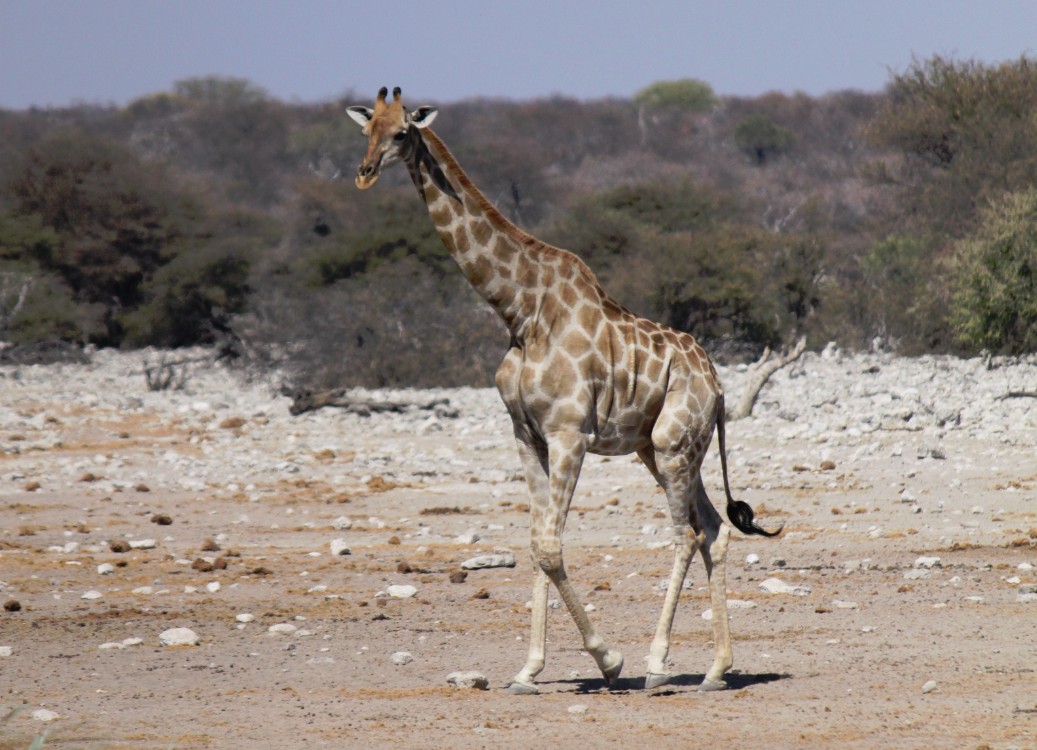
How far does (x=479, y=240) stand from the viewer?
6.93m

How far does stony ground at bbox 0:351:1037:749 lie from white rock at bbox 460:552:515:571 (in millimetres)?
53

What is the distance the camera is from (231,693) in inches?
260

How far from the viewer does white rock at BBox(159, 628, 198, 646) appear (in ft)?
25.4

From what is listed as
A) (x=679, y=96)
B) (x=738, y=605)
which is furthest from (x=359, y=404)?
(x=679, y=96)

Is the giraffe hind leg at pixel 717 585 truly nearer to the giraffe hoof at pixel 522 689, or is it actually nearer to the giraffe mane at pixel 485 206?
the giraffe hoof at pixel 522 689

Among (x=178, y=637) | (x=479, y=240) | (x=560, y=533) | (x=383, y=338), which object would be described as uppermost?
(x=479, y=240)

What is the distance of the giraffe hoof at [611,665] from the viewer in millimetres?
6625

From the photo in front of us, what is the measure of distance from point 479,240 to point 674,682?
213 centimetres

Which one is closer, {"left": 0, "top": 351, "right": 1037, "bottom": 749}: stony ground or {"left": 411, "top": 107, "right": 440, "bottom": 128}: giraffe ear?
{"left": 0, "top": 351, "right": 1037, "bottom": 749}: stony ground

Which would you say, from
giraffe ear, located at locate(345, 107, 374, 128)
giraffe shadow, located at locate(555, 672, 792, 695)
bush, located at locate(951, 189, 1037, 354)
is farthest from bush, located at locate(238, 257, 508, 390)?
giraffe shadow, located at locate(555, 672, 792, 695)

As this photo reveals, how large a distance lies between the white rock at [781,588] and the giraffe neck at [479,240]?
2694 millimetres

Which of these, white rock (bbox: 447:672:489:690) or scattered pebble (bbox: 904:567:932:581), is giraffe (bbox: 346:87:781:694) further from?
scattered pebble (bbox: 904:567:932:581)

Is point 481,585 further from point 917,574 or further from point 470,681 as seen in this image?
point 470,681

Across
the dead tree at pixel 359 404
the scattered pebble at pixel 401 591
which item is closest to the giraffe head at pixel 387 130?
the scattered pebble at pixel 401 591
